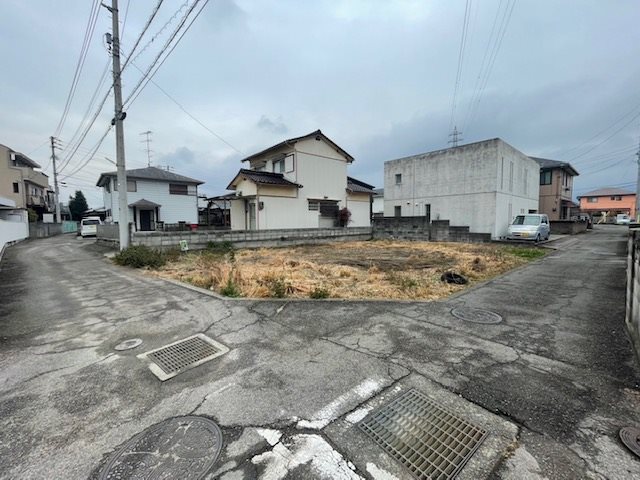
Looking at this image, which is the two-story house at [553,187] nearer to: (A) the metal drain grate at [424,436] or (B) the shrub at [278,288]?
(B) the shrub at [278,288]

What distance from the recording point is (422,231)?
56.3 ft

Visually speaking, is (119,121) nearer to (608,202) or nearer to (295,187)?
(295,187)

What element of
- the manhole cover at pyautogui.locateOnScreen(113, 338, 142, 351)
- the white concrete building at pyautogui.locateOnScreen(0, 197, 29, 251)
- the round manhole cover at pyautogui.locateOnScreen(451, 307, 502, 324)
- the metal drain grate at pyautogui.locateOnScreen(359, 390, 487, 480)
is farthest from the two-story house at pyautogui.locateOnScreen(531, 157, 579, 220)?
the white concrete building at pyautogui.locateOnScreen(0, 197, 29, 251)

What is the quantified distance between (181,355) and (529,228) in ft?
56.7

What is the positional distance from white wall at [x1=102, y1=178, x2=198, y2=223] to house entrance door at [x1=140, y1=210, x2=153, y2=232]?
0.83m

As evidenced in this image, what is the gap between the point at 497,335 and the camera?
3.69 m

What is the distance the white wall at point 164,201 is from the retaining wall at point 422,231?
54.0 feet

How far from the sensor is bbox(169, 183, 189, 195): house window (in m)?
23.6

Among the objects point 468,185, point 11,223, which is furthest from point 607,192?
point 11,223

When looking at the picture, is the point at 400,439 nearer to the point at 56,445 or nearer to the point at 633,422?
the point at 633,422

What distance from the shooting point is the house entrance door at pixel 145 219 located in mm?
22625

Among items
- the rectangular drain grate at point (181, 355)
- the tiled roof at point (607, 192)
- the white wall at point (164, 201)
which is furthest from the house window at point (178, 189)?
the tiled roof at point (607, 192)

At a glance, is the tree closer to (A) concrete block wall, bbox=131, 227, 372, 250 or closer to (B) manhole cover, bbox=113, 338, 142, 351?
(A) concrete block wall, bbox=131, 227, 372, 250

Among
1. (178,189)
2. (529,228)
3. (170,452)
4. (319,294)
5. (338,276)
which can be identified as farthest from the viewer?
(178,189)
